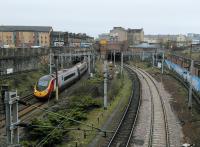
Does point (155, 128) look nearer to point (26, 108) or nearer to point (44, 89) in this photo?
point (26, 108)

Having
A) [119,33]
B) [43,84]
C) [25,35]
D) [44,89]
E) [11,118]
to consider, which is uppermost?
[119,33]

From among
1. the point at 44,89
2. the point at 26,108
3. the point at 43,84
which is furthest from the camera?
the point at 43,84

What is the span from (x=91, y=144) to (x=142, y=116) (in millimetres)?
9382

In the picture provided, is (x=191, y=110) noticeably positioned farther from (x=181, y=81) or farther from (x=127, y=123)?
(x=181, y=81)

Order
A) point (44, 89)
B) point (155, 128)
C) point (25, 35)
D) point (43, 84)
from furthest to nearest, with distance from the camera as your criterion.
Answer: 1. point (25, 35)
2. point (43, 84)
3. point (44, 89)
4. point (155, 128)

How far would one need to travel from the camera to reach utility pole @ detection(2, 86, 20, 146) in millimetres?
12961

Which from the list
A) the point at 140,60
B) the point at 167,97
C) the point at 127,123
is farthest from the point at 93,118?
the point at 140,60

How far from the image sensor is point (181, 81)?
56969 mm

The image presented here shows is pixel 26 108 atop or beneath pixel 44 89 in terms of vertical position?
beneath

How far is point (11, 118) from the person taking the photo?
13188 mm

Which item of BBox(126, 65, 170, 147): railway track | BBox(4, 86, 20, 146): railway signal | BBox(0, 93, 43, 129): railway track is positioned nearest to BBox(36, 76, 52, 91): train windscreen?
BBox(0, 93, 43, 129): railway track

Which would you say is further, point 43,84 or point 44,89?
point 43,84

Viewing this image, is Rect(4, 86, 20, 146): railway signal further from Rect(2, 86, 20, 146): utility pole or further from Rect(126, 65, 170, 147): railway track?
Rect(126, 65, 170, 147): railway track

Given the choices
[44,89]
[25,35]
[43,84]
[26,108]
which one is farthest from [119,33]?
[26,108]
